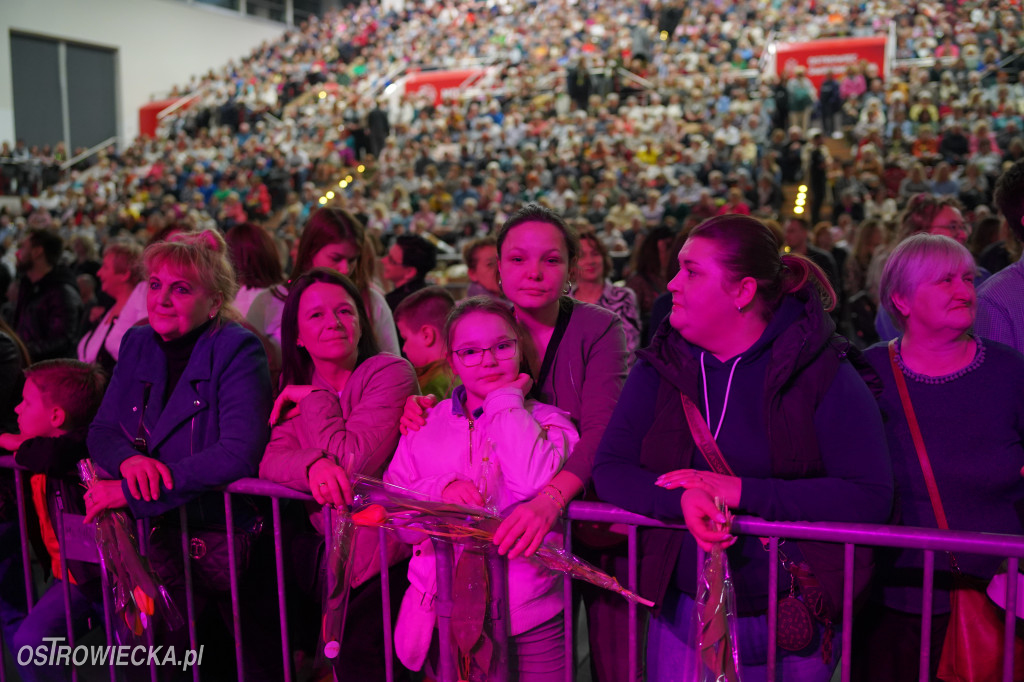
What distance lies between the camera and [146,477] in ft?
7.18

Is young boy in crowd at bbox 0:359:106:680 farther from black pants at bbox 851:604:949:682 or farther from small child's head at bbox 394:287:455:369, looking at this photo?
black pants at bbox 851:604:949:682

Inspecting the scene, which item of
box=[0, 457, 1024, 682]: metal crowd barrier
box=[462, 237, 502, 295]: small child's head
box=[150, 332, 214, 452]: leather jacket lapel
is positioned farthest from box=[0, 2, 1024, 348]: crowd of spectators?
box=[0, 457, 1024, 682]: metal crowd barrier

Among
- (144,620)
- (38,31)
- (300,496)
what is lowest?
(144,620)

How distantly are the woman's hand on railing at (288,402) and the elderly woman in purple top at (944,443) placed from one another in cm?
153

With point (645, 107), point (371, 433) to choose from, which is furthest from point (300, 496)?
point (645, 107)

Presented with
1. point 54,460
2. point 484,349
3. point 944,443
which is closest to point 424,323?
point 484,349

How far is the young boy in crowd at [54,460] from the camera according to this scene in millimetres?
2412

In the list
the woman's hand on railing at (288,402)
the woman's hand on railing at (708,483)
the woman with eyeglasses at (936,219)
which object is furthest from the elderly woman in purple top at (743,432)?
the woman with eyeglasses at (936,219)

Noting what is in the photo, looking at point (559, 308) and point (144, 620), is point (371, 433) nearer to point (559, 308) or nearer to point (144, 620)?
point (559, 308)

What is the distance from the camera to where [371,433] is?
2229 mm

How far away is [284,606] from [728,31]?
21.9 metres

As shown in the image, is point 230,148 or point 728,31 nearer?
point 728,31
